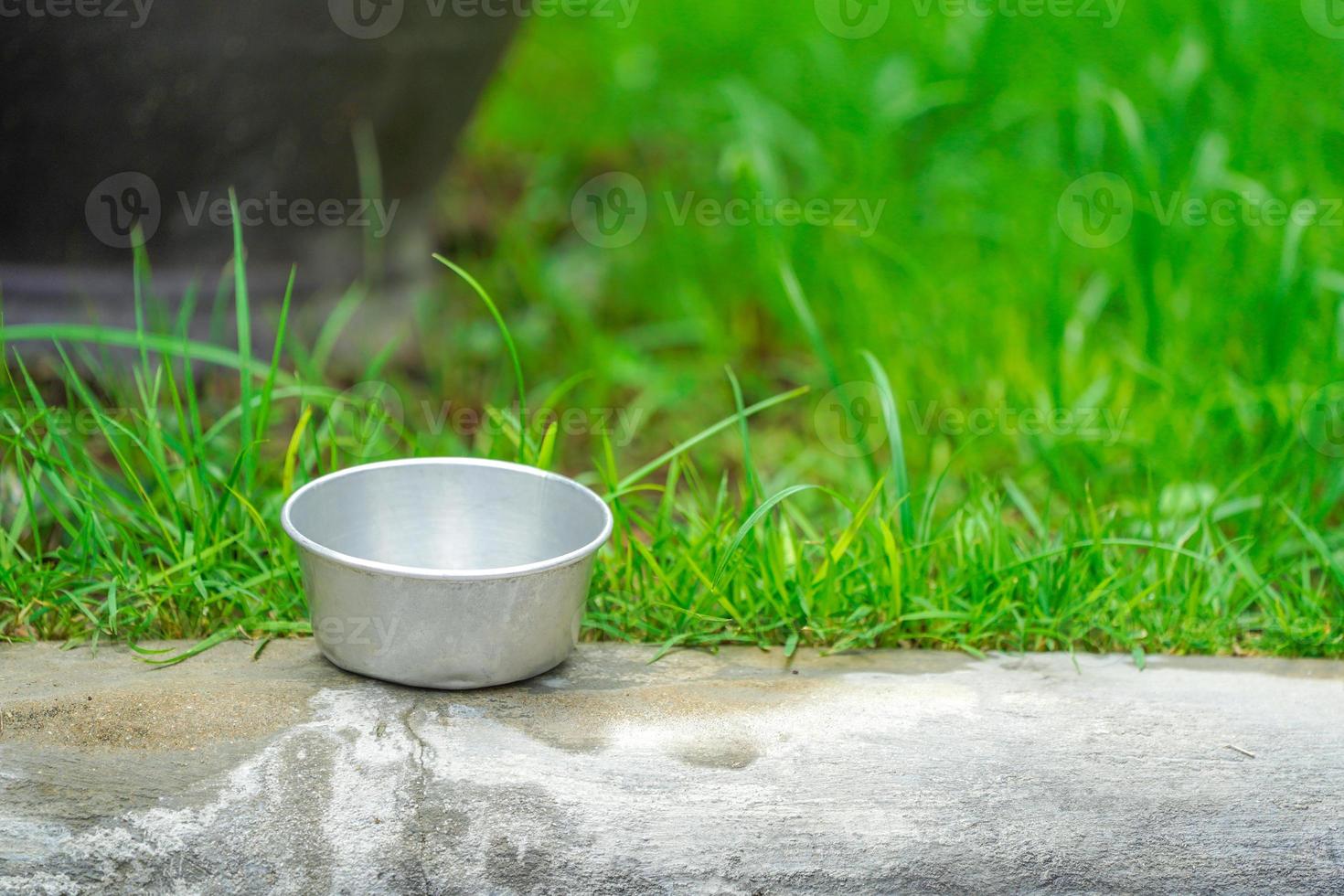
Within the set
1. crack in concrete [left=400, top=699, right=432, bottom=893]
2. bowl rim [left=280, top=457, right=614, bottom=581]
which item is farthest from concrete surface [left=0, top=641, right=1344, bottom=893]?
bowl rim [left=280, top=457, right=614, bottom=581]

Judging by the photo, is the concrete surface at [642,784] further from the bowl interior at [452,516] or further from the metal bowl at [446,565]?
the bowl interior at [452,516]

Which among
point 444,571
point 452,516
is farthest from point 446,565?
point 444,571

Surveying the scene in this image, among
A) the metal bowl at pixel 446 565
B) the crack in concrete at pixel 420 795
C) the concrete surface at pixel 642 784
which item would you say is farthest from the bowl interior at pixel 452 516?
the crack in concrete at pixel 420 795

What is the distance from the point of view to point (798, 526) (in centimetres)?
221

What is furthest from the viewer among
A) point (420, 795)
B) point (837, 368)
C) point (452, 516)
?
point (837, 368)

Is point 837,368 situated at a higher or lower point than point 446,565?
higher

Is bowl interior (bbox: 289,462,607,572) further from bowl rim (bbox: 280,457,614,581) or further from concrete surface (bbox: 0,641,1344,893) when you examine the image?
concrete surface (bbox: 0,641,1344,893)

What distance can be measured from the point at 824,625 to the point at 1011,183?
4.91 ft

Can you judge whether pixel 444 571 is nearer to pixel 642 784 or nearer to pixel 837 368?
pixel 642 784

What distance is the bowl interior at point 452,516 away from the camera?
1.67 metres

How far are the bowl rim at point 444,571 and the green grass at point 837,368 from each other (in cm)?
9

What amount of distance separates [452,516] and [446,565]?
0.24 feet

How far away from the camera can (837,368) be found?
262cm

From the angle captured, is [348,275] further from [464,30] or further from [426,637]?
[426,637]
